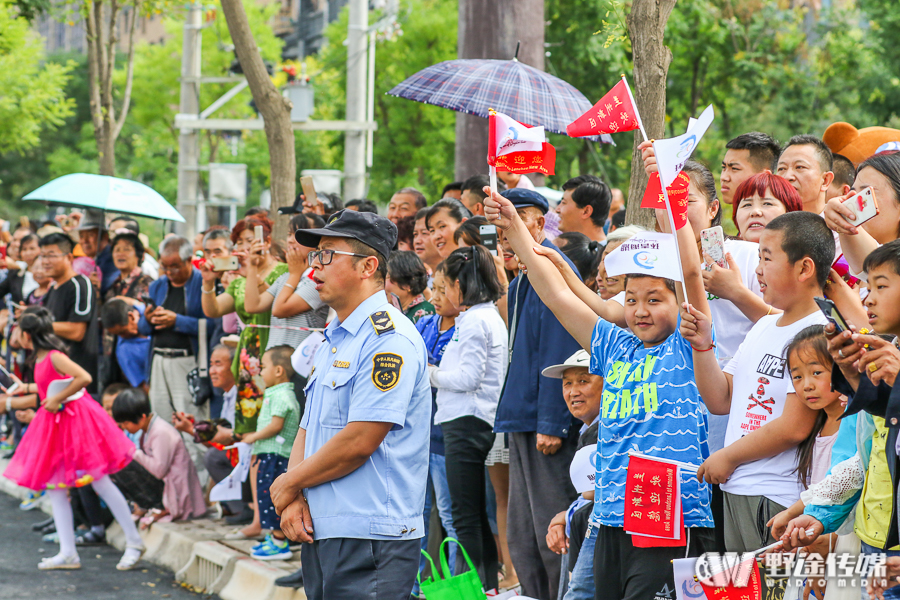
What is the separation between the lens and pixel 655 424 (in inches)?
142

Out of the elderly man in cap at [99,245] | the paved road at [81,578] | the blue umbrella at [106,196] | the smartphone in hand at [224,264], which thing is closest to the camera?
the paved road at [81,578]

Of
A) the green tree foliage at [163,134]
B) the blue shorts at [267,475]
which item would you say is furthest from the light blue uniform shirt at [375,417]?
the green tree foliage at [163,134]

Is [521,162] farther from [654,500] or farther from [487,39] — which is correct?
[487,39]

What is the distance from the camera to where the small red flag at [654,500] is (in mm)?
3432

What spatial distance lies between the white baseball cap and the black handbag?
4130 millimetres

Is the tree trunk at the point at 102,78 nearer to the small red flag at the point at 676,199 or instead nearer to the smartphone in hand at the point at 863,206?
the small red flag at the point at 676,199

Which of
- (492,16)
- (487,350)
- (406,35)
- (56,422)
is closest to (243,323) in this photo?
(56,422)

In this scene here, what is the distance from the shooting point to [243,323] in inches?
293

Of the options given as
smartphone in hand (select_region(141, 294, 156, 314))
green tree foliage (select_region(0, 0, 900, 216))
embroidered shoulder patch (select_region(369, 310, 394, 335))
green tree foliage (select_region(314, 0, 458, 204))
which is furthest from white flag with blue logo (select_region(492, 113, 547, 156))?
green tree foliage (select_region(314, 0, 458, 204))

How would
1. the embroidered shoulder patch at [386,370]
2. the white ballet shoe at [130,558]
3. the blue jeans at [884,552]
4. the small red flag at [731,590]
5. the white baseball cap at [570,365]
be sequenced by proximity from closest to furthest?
the blue jeans at [884,552], the small red flag at [731,590], the embroidered shoulder patch at [386,370], the white baseball cap at [570,365], the white ballet shoe at [130,558]

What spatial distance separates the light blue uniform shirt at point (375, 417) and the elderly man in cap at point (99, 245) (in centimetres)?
608

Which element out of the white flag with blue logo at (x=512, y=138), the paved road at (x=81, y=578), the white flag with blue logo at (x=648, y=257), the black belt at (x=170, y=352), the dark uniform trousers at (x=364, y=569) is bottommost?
the paved road at (x=81, y=578)

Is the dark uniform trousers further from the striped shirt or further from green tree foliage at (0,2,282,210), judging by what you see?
green tree foliage at (0,2,282,210)

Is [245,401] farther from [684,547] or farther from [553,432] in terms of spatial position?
[684,547]
